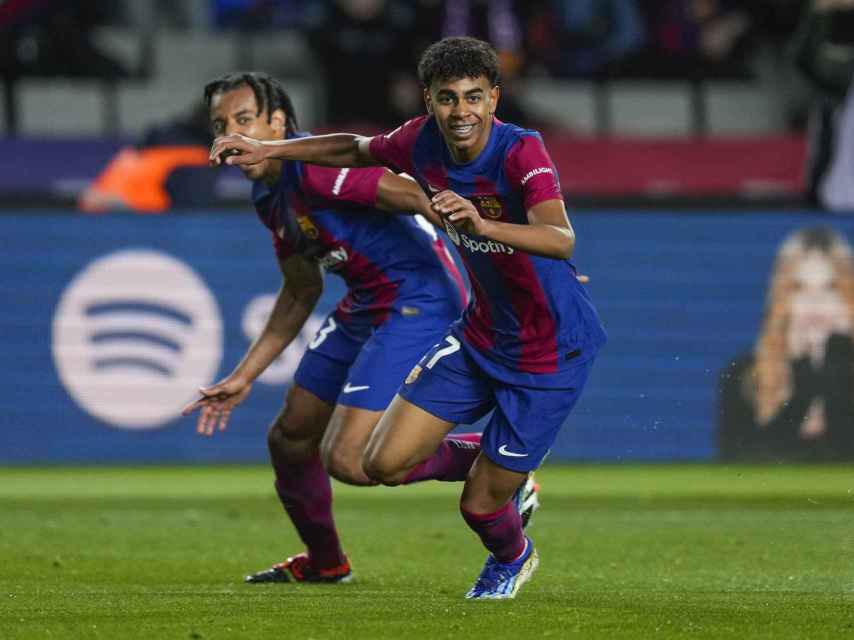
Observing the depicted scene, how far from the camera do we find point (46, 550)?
9656 millimetres

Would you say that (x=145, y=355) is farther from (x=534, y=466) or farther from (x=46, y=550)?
(x=534, y=466)

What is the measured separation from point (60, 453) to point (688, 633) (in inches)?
357

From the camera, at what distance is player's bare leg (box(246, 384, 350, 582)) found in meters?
8.52

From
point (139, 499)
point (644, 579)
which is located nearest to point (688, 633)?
point (644, 579)

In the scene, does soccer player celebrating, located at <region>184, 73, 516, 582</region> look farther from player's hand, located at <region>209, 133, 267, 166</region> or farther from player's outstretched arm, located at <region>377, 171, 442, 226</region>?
player's hand, located at <region>209, 133, 267, 166</region>

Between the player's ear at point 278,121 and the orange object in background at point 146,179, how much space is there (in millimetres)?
6886

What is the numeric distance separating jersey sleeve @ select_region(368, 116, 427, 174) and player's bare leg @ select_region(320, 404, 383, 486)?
1.19 meters

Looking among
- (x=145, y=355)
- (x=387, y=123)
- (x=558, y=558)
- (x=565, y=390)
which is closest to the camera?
(x=565, y=390)

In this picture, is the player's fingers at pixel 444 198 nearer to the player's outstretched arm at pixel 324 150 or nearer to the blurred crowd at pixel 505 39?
the player's outstretched arm at pixel 324 150

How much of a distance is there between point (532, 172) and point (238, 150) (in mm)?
1184

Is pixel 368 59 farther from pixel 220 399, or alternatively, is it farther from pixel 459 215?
pixel 459 215

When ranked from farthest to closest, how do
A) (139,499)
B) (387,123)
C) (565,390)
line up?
(387,123) < (139,499) < (565,390)

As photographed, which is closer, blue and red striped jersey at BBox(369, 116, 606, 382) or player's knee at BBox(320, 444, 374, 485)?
blue and red striped jersey at BBox(369, 116, 606, 382)

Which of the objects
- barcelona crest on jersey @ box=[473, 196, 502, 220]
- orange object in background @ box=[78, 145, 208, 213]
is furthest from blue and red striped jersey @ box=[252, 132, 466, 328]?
orange object in background @ box=[78, 145, 208, 213]
